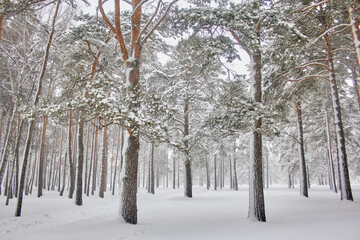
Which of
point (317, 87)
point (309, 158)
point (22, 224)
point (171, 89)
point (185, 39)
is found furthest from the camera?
point (309, 158)

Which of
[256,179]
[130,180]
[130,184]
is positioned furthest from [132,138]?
[256,179]

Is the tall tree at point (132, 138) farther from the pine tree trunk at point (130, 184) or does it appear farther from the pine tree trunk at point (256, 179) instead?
the pine tree trunk at point (256, 179)

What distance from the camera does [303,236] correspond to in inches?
194

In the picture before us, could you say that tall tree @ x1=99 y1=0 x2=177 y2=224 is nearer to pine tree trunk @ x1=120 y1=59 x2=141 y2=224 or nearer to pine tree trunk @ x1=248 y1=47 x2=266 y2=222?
pine tree trunk @ x1=120 y1=59 x2=141 y2=224

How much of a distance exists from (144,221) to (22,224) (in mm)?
4106

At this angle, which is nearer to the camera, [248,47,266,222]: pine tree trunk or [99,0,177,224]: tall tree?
[99,0,177,224]: tall tree

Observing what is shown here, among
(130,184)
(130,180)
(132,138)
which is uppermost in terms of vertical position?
(132,138)

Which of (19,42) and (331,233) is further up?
(19,42)

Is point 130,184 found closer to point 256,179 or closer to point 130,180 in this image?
point 130,180

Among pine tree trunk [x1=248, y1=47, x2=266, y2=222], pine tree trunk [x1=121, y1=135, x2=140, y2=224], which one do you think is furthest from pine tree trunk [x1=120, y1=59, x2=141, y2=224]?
pine tree trunk [x1=248, y1=47, x2=266, y2=222]

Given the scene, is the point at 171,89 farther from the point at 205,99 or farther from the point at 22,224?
the point at 22,224

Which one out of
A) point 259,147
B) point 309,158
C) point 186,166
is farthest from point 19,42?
point 309,158

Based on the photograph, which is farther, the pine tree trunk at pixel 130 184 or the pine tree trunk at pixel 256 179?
the pine tree trunk at pixel 256 179

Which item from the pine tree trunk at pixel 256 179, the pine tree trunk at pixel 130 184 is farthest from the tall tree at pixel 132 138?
the pine tree trunk at pixel 256 179
